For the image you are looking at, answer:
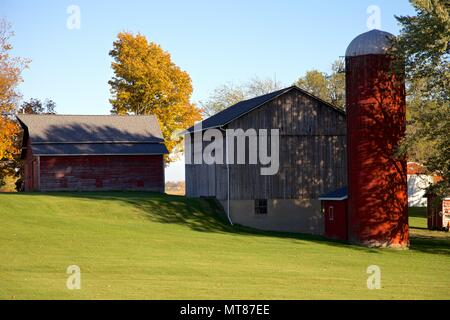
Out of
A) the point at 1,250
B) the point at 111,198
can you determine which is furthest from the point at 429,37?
the point at 111,198

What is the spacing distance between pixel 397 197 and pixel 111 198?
724 inches

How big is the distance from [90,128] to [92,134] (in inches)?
54.0

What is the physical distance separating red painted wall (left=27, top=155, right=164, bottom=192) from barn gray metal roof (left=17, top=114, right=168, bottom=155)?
0.70 metres

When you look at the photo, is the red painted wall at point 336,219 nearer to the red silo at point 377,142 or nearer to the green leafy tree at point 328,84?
the red silo at point 377,142

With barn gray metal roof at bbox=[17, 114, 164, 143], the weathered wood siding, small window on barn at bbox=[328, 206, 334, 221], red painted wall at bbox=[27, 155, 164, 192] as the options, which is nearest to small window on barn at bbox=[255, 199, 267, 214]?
the weathered wood siding

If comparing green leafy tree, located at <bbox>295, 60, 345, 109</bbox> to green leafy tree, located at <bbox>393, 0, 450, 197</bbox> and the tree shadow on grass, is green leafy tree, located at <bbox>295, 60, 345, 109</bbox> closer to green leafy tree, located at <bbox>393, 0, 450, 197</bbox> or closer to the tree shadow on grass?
the tree shadow on grass

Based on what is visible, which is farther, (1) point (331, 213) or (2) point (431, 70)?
(1) point (331, 213)

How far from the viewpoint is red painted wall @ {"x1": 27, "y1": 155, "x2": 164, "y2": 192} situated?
57.5m

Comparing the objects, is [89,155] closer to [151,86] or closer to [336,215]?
[151,86]

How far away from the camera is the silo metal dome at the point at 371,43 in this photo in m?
35.5

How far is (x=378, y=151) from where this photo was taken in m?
35.7

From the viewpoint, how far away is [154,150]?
2376 inches

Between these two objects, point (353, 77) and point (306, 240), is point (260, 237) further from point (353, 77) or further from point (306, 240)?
point (353, 77)

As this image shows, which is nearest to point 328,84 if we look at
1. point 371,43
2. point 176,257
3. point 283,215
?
point 283,215
